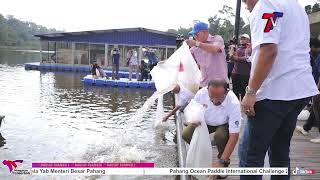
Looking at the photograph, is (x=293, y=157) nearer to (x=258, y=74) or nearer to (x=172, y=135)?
(x=258, y=74)

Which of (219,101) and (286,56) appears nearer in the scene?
(286,56)

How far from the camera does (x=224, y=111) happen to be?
4312 millimetres

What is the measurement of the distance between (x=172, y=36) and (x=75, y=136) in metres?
21.7

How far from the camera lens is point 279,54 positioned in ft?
8.46

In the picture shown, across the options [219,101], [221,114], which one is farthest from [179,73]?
[219,101]

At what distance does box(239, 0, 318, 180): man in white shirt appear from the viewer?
2463mm

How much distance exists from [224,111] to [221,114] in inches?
2.5

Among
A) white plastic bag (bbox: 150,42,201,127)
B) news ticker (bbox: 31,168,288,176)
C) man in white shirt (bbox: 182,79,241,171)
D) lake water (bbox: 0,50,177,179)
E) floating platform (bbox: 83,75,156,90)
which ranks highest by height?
white plastic bag (bbox: 150,42,201,127)

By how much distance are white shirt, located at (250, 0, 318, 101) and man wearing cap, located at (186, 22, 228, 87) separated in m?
2.58

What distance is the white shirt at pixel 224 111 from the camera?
161 inches

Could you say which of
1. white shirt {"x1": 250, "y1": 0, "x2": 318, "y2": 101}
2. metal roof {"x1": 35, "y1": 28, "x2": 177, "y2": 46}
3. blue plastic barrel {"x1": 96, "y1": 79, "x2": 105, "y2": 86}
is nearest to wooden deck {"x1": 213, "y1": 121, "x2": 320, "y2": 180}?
white shirt {"x1": 250, "y1": 0, "x2": 318, "y2": 101}

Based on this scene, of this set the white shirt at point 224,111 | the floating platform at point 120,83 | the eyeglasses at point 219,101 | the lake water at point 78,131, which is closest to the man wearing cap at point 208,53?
the white shirt at point 224,111

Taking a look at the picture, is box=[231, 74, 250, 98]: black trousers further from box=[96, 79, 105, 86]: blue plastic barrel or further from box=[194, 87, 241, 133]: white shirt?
box=[96, 79, 105, 86]: blue plastic barrel

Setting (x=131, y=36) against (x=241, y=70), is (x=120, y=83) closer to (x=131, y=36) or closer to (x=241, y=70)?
(x=131, y=36)
